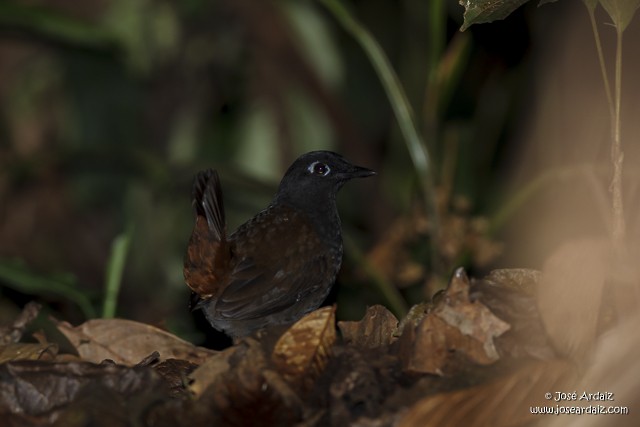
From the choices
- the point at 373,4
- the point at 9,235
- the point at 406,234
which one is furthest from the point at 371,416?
the point at 9,235

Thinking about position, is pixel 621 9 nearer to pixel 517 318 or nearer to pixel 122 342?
pixel 517 318

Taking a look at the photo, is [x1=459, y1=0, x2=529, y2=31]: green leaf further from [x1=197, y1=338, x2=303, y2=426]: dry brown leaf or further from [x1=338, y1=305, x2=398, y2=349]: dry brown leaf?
[x1=197, y1=338, x2=303, y2=426]: dry brown leaf

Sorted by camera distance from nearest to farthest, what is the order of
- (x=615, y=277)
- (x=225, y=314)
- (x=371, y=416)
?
(x=371, y=416) < (x=615, y=277) < (x=225, y=314)

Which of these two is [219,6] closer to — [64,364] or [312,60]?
[312,60]

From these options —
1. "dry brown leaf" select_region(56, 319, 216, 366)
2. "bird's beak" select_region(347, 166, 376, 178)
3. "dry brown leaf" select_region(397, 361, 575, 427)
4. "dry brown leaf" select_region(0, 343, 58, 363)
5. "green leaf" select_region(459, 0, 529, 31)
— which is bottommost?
"dry brown leaf" select_region(397, 361, 575, 427)

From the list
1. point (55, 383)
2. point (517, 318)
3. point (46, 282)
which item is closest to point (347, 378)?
point (517, 318)

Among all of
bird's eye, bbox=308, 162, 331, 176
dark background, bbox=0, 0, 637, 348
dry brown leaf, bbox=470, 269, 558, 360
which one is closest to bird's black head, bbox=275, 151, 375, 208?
bird's eye, bbox=308, 162, 331, 176

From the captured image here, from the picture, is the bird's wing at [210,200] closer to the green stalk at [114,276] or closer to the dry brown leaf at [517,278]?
the green stalk at [114,276]
